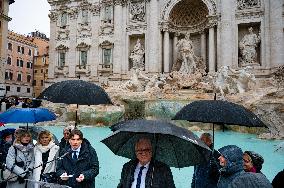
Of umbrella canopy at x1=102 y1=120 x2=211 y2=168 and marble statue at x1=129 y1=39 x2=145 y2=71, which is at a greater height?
marble statue at x1=129 y1=39 x2=145 y2=71

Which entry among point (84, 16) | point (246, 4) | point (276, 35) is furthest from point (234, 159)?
point (84, 16)

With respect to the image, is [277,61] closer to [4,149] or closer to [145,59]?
[145,59]

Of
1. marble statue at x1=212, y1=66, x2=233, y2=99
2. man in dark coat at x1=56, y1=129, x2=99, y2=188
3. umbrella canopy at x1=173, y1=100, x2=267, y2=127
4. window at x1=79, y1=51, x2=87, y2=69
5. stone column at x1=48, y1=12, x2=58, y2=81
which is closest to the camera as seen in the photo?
man in dark coat at x1=56, y1=129, x2=99, y2=188

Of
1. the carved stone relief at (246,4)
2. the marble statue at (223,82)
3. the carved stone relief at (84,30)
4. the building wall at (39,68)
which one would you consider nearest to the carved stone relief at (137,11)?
the carved stone relief at (84,30)

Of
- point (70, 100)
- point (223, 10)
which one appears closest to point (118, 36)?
point (223, 10)

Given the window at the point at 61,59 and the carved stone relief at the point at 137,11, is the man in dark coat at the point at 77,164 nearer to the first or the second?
the carved stone relief at the point at 137,11

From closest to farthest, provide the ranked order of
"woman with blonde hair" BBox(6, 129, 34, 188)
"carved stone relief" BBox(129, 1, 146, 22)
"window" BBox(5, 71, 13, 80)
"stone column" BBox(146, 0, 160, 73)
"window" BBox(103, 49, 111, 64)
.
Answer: "woman with blonde hair" BBox(6, 129, 34, 188)
"stone column" BBox(146, 0, 160, 73)
"carved stone relief" BBox(129, 1, 146, 22)
"window" BBox(103, 49, 111, 64)
"window" BBox(5, 71, 13, 80)

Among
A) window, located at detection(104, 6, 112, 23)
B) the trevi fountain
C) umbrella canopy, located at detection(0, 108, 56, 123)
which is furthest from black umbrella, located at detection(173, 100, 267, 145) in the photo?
window, located at detection(104, 6, 112, 23)

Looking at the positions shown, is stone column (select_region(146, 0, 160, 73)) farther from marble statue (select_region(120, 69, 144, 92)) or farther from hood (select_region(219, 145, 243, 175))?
hood (select_region(219, 145, 243, 175))

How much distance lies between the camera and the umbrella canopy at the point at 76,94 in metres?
4.86

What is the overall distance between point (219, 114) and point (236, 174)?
1.40 metres

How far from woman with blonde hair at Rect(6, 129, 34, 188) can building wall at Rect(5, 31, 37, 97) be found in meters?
39.6

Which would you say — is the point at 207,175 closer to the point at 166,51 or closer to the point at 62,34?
the point at 166,51

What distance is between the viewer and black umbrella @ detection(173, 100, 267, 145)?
402cm
